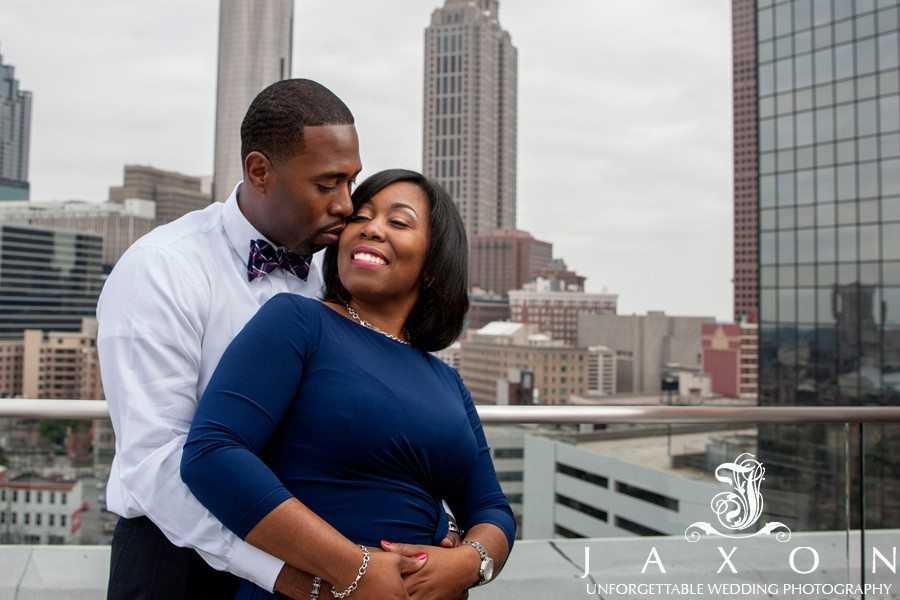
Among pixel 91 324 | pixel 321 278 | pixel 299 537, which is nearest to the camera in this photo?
pixel 299 537

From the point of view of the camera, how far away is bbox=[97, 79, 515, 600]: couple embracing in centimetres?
97

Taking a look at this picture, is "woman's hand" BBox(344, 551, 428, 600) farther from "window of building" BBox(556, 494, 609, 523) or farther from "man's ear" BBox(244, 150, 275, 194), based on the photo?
"window of building" BBox(556, 494, 609, 523)

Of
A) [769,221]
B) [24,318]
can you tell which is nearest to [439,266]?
[769,221]

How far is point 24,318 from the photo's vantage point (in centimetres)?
7844

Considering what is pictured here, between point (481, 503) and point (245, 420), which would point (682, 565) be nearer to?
point (481, 503)

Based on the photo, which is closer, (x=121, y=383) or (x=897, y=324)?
(x=121, y=383)

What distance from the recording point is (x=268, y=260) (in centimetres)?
117

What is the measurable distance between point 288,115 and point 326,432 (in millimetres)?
438

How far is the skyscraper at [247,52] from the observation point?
9881 centimetres

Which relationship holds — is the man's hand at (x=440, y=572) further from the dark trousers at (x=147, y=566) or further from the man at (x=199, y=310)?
the dark trousers at (x=147, y=566)

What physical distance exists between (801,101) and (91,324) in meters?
65.2

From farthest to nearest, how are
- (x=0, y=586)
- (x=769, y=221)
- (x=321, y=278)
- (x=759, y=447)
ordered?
(x=769, y=221) < (x=759, y=447) < (x=0, y=586) < (x=321, y=278)

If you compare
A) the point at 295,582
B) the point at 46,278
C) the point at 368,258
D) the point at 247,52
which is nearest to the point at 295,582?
the point at 295,582

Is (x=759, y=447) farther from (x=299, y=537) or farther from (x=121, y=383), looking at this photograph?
(x=121, y=383)
